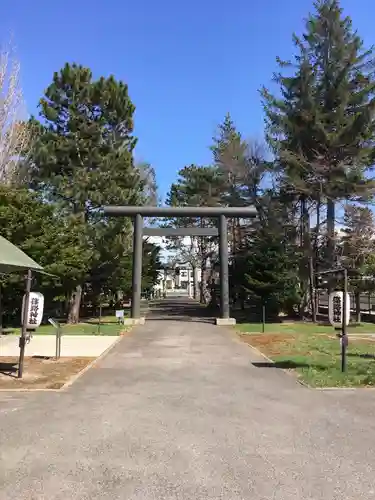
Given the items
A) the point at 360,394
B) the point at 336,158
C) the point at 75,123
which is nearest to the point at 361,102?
the point at 336,158

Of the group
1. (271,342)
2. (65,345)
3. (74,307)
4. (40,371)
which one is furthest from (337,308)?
(74,307)

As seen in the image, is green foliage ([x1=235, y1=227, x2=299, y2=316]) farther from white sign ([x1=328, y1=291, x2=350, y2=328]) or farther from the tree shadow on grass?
white sign ([x1=328, y1=291, x2=350, y2=328])

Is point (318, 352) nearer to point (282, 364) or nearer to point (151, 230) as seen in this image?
point (282, 364)

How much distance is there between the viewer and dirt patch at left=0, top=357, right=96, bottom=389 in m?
9.68

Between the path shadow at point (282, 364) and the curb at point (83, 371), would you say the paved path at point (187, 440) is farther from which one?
the path shadow at point (282, 364)

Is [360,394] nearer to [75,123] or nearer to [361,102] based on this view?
[75,123]

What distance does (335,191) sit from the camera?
2970cm

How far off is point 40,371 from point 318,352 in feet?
27.4

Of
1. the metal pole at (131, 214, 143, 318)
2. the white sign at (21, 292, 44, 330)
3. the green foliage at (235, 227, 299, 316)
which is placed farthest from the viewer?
the green foliage at (235, 227, 299, 316)

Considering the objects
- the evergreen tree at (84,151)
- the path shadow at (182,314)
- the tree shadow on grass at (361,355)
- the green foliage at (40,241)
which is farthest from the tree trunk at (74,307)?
the tree shadow on grass at (361,355)

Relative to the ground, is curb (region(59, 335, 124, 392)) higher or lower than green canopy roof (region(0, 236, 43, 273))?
lower

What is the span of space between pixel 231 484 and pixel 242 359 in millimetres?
9279

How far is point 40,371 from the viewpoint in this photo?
11297 millimetres

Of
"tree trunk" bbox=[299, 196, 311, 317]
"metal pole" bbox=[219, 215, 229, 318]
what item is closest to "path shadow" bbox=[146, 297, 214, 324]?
"metal pole" bbox=[219, 215, 229, 318]
